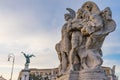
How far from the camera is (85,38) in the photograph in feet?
43.9

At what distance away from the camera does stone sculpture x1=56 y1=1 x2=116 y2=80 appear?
42.1 ft

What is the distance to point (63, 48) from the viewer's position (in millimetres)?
13719

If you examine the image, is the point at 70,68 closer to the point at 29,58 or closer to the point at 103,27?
the point at 103,27

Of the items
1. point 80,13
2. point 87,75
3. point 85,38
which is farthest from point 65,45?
point 87,75

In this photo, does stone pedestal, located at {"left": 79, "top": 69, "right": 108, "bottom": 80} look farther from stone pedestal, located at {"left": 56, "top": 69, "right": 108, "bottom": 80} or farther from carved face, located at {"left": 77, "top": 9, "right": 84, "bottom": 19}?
carved face, located at {"left": 77, "top": 9, "right": 84, "bottom": 19}

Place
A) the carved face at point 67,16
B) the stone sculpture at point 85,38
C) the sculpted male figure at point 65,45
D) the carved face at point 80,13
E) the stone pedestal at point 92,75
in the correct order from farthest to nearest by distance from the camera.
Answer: the carved face at point 67,16 < the carved face at point 80,13 < the sculpted male figure at point 65,45 < the stone sculpture at point 85,38 < the stone pedestal at point 92,75

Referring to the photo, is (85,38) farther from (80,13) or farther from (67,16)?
(67,16)

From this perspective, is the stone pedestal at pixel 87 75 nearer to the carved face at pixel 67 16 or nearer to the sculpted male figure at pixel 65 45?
the sculpted male figure at pixel 65 45

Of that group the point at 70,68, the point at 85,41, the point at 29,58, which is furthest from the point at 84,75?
the point at 29,58

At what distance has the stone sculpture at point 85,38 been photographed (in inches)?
505

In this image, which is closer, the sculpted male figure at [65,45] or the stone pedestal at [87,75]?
the stone pedestal at [87,75]

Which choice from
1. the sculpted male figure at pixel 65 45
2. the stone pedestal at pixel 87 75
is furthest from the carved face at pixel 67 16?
the stone pedestal at pixel 87 75

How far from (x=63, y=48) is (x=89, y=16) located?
1.87 m

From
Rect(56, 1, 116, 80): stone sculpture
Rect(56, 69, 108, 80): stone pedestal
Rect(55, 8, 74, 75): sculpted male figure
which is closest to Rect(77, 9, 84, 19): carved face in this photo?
Rect(56, 1, 116, 80): stone sculpture
